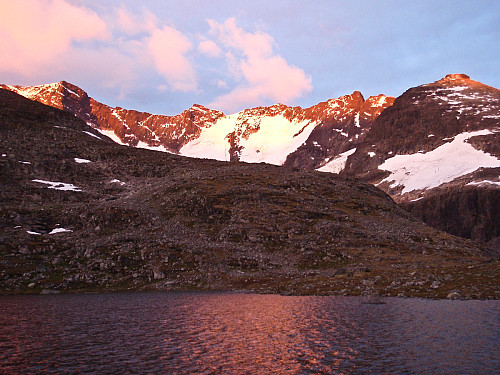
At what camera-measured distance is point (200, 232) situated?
8550 cm

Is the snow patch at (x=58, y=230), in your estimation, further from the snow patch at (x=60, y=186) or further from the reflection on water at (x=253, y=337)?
the reflection on water at (x=253, y=337)

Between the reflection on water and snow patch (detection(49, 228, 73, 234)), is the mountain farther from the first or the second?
the reflection on water

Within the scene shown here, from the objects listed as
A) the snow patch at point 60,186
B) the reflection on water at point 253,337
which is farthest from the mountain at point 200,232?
the reflection on water at point 253,337

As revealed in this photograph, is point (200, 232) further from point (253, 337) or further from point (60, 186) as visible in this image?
point (253, 337)

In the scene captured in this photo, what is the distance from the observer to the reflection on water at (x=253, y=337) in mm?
23375

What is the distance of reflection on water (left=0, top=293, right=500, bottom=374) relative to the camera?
23.4m

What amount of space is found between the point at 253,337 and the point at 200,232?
55480 mm

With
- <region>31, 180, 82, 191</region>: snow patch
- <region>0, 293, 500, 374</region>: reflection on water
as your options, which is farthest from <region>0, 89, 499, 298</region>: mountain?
<region>0, 293, 500, 374</region>: reflection on water

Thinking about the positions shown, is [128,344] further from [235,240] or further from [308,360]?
[235,240]

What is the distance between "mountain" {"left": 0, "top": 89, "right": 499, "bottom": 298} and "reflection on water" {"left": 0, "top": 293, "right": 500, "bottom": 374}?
13670 mm

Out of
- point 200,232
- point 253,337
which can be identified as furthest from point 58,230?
point 253,337

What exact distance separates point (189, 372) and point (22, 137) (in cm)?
12553

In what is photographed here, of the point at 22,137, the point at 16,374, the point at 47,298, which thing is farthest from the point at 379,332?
the point at 22,137

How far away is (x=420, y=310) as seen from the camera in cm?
4038
